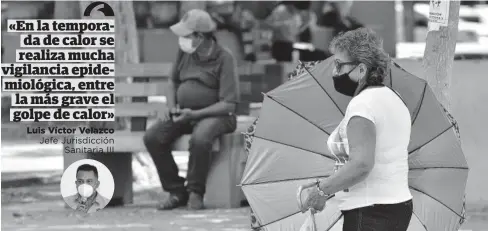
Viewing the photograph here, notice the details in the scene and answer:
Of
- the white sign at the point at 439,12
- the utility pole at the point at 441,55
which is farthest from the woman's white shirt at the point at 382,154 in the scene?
the utility pole at the point at 441,55

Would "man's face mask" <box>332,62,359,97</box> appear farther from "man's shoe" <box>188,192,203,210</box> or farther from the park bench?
"man's shoe" <box>188,192,203,210</box>

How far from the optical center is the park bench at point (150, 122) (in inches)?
371

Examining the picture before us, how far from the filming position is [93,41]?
8.07m

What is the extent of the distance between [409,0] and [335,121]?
18.9m

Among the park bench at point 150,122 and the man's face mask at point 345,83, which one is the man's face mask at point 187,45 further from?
the man's face mask at point 345,83

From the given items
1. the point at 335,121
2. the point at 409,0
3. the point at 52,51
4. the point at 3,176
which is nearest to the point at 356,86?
the point at 335,121

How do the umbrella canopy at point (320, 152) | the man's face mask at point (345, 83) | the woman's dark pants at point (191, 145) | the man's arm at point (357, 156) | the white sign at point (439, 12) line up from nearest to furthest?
1. the man's arm at point (357, 156)
2. the man's face mask at point (345, 83)
3. the umbrella canopy at point (320, 152)
4. the white sign at point (439, 12)
5. the woman's dark pants at point (191, 145)

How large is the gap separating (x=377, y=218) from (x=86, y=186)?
417cm

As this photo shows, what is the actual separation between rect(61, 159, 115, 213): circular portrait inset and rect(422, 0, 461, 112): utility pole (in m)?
2.43

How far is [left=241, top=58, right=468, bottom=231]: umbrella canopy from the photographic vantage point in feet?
18.4

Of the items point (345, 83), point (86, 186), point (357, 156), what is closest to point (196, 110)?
point (86, 186)

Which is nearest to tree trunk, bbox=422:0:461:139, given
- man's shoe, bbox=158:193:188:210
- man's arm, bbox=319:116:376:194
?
man's shoe, bbox=158:193:188:210

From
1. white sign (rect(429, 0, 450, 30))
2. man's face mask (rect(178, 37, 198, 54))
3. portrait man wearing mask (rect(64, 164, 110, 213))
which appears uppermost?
white sign (rect(429, 0, 450, 30))

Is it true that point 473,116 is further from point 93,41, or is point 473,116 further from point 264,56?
point 264,56
